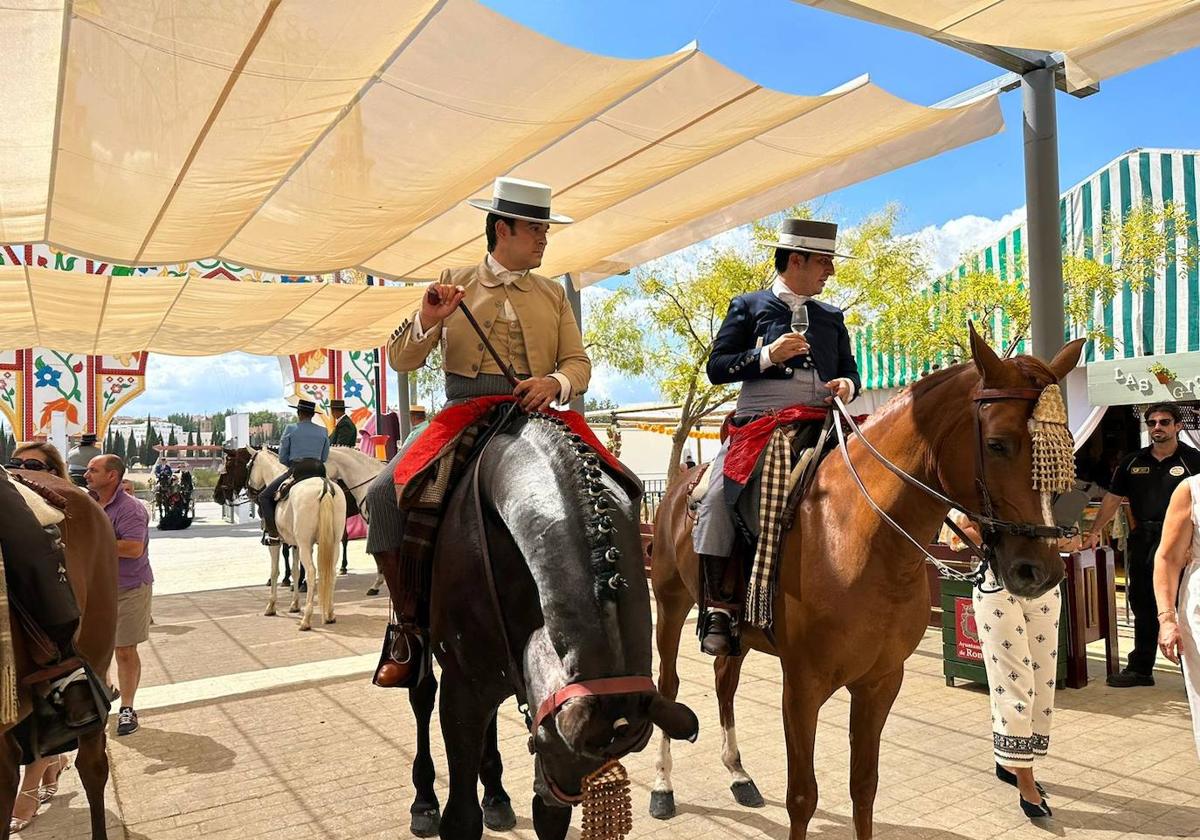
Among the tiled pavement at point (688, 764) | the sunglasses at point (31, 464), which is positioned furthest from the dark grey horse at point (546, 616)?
the sunglasses at point (31, 464)

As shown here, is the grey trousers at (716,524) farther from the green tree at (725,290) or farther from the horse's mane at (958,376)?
the green tree at (725,290)

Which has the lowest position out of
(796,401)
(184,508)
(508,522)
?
(184,508)

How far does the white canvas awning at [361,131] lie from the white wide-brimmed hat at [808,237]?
7.82 feet

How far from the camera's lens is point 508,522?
200 cm

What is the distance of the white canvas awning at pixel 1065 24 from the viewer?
4.79m

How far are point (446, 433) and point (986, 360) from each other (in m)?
1.81

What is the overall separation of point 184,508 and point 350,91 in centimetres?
2440

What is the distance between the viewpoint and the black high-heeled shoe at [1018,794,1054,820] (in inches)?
152

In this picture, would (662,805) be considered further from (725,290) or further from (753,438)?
(725,290)

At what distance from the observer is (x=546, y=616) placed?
5.66 ft

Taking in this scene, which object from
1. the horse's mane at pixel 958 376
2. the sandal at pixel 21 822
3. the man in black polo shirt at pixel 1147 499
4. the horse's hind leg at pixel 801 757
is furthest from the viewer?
the man in black polo shirt at pixel 1147 499

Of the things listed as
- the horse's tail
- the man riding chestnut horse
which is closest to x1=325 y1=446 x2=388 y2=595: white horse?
the horse's tail

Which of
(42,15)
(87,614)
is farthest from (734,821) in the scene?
(42,15)

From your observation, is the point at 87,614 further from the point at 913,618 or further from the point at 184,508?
the point at 184,508
